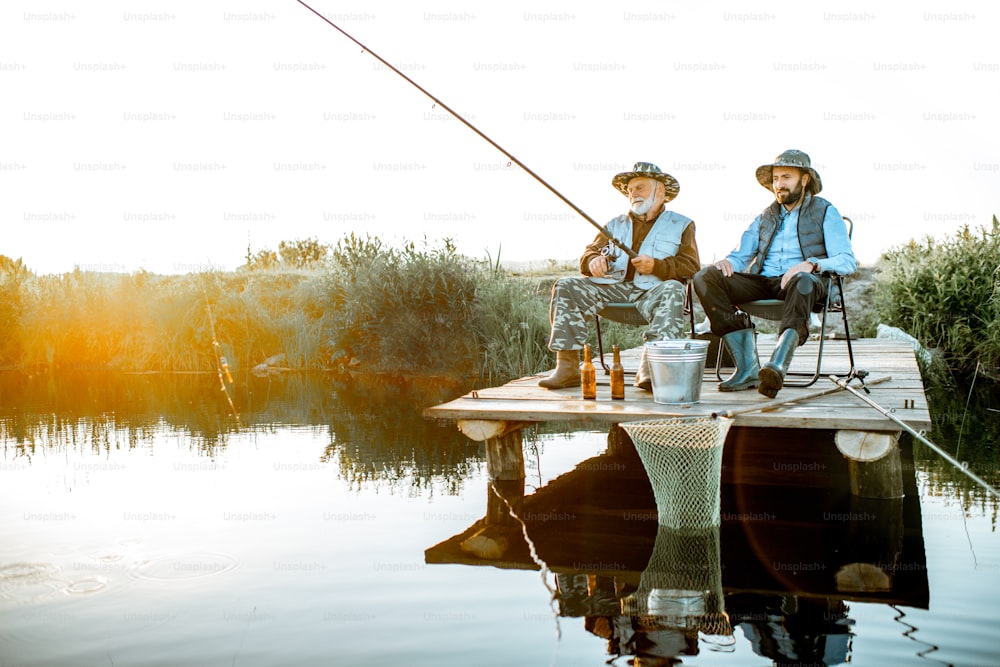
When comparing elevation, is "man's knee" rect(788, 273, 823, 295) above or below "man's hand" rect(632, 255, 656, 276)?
below

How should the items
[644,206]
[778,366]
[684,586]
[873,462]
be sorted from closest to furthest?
[684,586]
[873,462]
[778,366]
[644,206]

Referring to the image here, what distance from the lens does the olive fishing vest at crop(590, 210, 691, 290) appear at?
209 inches

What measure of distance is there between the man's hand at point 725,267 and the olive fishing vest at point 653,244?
276mm

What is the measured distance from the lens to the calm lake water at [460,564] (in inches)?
117

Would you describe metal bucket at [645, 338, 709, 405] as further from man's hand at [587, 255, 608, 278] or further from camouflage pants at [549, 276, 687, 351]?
man's hand at [587, 255, 608, 278]

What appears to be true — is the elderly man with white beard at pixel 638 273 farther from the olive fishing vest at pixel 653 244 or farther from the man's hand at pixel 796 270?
the man's hand at pixel 796 270

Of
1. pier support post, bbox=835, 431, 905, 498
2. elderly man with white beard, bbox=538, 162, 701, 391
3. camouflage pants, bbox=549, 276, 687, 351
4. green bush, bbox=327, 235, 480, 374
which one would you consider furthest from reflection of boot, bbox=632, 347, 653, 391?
green bush, bbox=327, 235, 480, 374

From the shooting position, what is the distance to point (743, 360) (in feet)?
17.5

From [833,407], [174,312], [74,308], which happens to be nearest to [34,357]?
[74,308]

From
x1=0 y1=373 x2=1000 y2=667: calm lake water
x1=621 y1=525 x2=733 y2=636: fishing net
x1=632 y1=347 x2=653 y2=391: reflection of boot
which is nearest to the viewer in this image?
x1=0 y1=373 x2=1000 y2=667: calm lake water

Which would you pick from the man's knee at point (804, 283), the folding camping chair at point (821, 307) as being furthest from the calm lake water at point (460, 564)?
the man's knee at point (804, 283)

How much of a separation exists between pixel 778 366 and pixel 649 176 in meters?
1.36

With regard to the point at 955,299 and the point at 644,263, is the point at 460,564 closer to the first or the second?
the point at 644,263

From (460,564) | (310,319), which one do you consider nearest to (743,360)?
(460,564)
